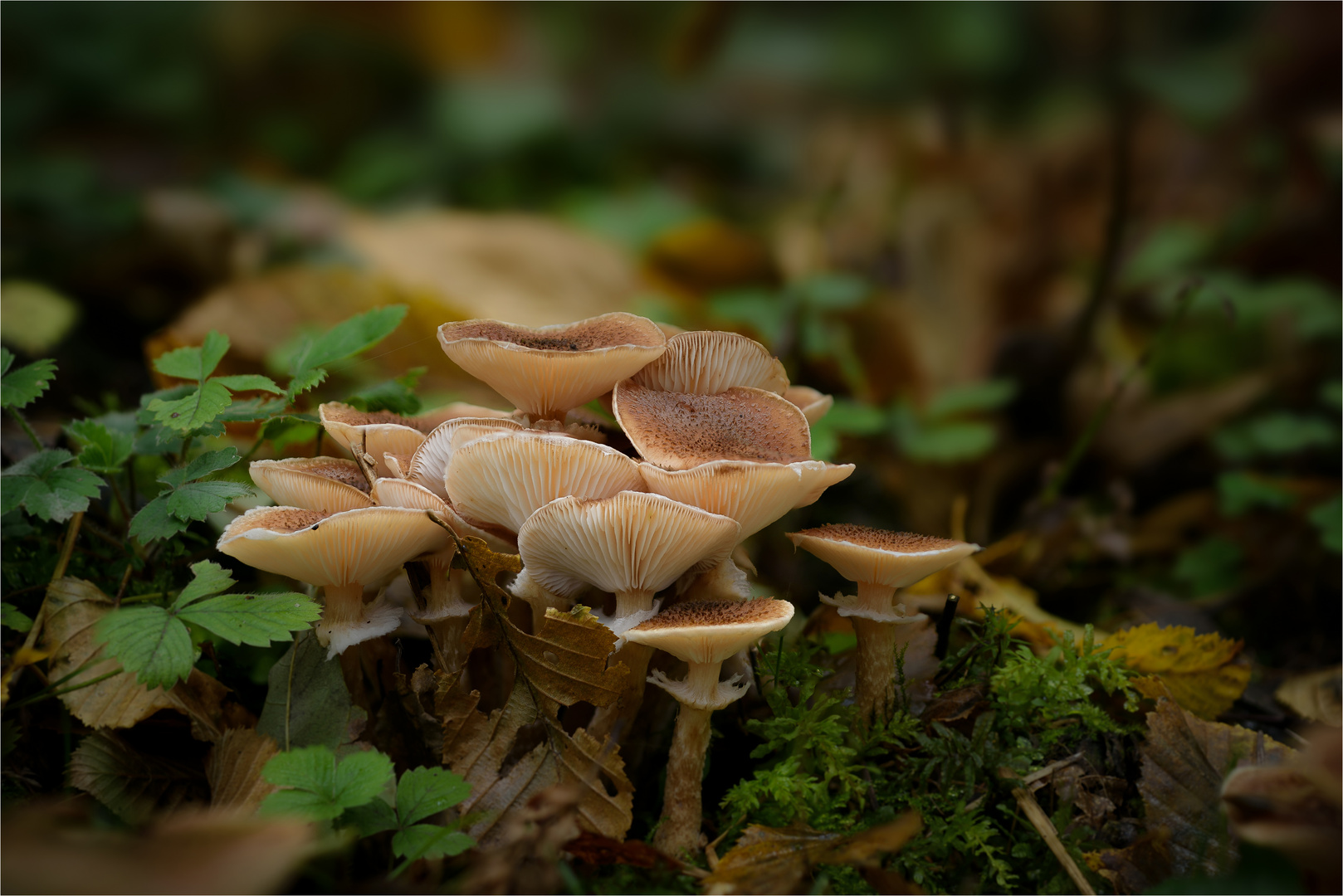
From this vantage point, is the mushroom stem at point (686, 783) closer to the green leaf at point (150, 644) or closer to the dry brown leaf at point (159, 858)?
the dry brown leaf at point (159, 858)

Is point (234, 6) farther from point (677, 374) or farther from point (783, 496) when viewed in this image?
point (783, 496)

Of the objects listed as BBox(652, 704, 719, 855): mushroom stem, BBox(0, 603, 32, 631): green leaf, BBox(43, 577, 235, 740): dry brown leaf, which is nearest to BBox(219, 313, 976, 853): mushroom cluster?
BBox(652, 704, 719, 855): mushroom stem

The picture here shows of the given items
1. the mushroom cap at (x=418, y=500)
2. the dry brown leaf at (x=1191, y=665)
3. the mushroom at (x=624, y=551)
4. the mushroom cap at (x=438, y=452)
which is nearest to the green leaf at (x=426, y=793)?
the mushroom at (x=624, y=551)

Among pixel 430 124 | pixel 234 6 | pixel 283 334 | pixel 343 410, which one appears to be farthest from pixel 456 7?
pixel 343 410

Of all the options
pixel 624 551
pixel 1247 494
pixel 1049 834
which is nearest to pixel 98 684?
pixel 624 551

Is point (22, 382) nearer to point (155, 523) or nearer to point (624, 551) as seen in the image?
point (155, 523)

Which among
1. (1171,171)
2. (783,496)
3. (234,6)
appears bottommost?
(783,496)
